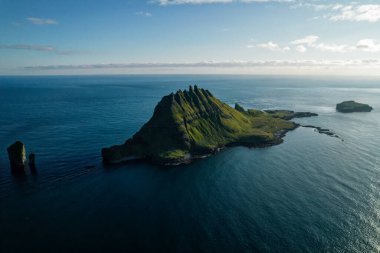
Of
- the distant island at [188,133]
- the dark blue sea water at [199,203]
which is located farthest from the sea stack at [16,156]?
the distant island at [188,133]

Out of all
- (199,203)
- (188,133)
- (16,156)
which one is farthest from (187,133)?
(16,156)

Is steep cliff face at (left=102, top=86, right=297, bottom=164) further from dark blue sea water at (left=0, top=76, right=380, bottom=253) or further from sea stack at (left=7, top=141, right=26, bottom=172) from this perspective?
sea stack at (left=7, top=141, right=26, bottom=172)

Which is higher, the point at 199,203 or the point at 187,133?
the point at 187,133

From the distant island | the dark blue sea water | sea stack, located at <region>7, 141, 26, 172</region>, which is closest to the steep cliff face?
the distant island

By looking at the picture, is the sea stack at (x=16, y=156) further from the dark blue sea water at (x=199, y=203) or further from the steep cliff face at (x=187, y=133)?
the steep cliff face at (x=187, y=133)

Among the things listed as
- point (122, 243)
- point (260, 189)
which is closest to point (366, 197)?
point (260, 189)

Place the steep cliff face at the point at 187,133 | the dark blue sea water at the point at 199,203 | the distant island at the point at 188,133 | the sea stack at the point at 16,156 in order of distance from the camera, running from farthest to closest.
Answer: the steep cliff face at the point at 187,133 → the distant island at the point at 188,133 → the sea stack at the point at 16,156 → the dark blue sea water at the point at 199,203

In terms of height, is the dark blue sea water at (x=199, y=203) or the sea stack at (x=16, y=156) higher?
the sea stack at (x=16, y=156)

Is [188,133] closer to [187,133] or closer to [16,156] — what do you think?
[187,133]
